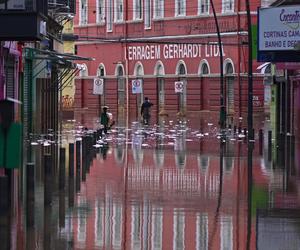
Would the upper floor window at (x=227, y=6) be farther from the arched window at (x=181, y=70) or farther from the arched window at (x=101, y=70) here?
the arched window at (x=101, y=70)

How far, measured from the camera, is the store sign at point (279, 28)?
111 feet

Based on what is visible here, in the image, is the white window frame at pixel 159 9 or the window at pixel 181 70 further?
the white window frame at pixel 159 9

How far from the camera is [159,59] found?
8169 centimetres

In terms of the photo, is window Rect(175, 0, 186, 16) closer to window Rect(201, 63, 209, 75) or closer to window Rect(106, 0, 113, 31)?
window Rect(201, 63, 209, 75)

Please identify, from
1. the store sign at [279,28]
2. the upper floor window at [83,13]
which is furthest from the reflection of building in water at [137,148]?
the upper floor window at [83,13]

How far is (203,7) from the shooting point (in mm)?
77188

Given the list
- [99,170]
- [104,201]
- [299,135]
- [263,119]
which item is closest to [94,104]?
[263,119]

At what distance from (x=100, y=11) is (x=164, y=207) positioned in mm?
73628

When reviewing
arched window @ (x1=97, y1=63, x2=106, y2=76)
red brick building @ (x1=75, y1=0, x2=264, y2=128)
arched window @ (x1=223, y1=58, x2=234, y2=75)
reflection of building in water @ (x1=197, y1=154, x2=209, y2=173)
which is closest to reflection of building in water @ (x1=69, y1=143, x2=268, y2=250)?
reflection of building in water @ (x1=197, y1=154, x2=209, y2=173)

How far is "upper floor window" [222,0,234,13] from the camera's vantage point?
73894 millimetres

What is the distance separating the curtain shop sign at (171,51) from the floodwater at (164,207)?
46.6m

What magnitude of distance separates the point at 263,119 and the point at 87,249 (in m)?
55.8

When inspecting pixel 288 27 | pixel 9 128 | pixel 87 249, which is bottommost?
pixel 87 249

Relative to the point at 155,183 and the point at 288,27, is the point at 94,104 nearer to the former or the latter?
the point at 288,27
